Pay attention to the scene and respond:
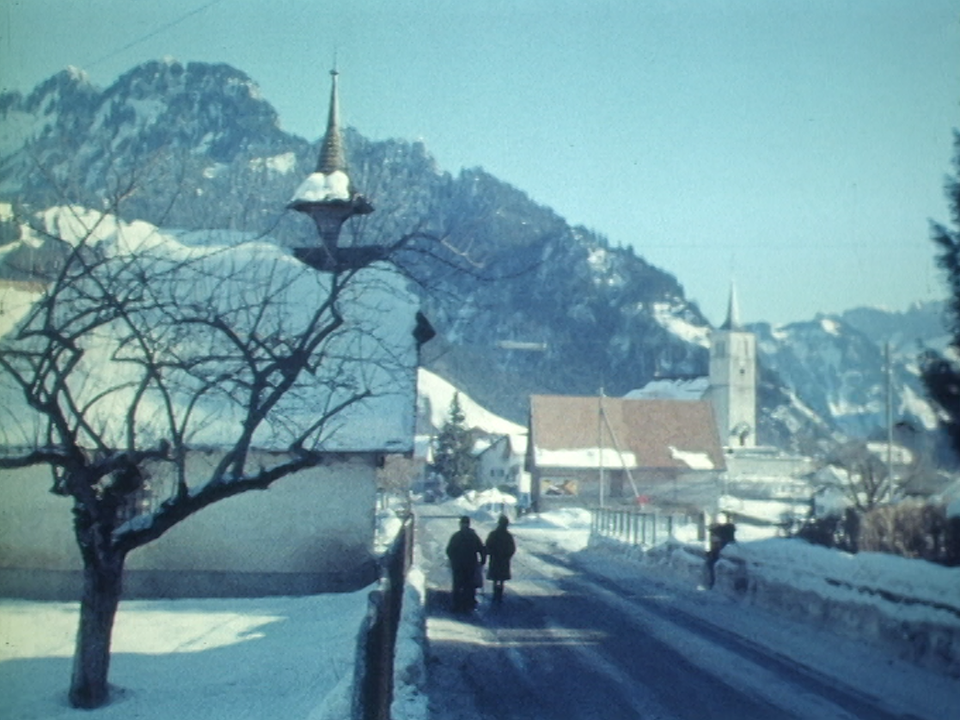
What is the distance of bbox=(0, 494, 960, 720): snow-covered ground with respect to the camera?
439 inches

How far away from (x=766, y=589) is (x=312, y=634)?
7.55 meters

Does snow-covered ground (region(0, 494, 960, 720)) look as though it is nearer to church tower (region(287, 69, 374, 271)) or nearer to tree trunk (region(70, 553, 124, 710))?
tree trunk (region(70, 553, 124, 710))

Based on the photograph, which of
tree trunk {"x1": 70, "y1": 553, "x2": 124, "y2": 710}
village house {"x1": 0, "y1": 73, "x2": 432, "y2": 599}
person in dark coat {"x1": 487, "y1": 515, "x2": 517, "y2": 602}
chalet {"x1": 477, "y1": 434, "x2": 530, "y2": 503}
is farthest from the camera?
chalet {"x1": 477, "y1": 434, "x2": 530, "y2": 503}

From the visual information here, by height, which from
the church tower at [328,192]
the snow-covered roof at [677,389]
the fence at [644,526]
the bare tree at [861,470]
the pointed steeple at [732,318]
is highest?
the pointed steeple at [732,318]

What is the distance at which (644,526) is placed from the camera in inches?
1377

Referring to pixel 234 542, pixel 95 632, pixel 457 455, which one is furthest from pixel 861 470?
pixel 457 455

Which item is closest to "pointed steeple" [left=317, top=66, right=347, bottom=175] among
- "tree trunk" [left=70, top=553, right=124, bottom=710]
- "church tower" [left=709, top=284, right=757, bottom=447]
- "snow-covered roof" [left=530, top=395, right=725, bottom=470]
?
"tree trunk" [left=70, top=553, right=124, bottom=710]

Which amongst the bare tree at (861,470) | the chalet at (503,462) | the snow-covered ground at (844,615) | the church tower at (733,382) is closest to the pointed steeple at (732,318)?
the church tower at (733,382)

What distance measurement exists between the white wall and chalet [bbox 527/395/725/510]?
48.0 m

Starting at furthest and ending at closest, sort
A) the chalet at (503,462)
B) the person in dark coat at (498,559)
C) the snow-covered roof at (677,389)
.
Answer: the snow-covered roof at (677,389)
the chalet at (503,462)
the person in dark coat at (498,559)

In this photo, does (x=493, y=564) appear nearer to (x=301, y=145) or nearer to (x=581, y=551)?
(x=301, y=145)

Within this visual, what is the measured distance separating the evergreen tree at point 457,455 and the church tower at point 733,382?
42.9m

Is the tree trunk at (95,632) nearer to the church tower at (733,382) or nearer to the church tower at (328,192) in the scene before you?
the church tower at (328,192)

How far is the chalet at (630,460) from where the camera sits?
226ft
